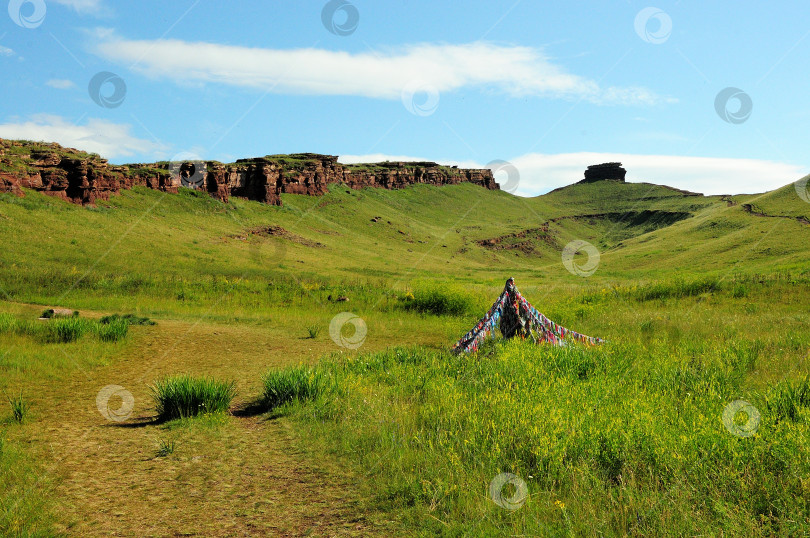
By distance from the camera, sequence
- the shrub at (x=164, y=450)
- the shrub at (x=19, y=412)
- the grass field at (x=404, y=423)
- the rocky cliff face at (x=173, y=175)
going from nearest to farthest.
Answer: the grass field at (x=404, y=423)
the shrub at (x=164, y=450)
the shrub at (x=19, y=412)
the rocky cliff face at (x=173, y=175)

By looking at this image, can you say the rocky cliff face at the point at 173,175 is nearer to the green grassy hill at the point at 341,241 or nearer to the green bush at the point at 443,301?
the green grassy hill at the point at 341,241

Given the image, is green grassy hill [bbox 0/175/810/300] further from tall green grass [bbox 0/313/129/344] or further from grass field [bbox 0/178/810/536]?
grass field [bbox 0/178/810/536]

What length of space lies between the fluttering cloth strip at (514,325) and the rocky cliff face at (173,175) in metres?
49.9

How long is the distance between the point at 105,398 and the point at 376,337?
8739mm

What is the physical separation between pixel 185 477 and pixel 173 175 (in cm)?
7450

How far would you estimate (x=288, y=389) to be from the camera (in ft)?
27.6

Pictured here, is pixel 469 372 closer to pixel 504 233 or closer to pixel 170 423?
pixel 170 423

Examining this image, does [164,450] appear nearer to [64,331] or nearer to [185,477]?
[185,477]

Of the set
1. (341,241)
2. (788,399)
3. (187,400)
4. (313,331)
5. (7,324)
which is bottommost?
(313,331)

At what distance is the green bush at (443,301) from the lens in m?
22.4

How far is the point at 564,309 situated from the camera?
20203 mm

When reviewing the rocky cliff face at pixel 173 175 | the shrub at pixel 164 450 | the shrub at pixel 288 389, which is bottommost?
the shrub at pixel 164 450

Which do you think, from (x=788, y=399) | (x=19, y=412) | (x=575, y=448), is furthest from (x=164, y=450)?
(x=788, y=399)

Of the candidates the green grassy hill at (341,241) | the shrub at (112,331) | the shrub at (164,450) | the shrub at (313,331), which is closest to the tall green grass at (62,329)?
the shrub at (112,331)
